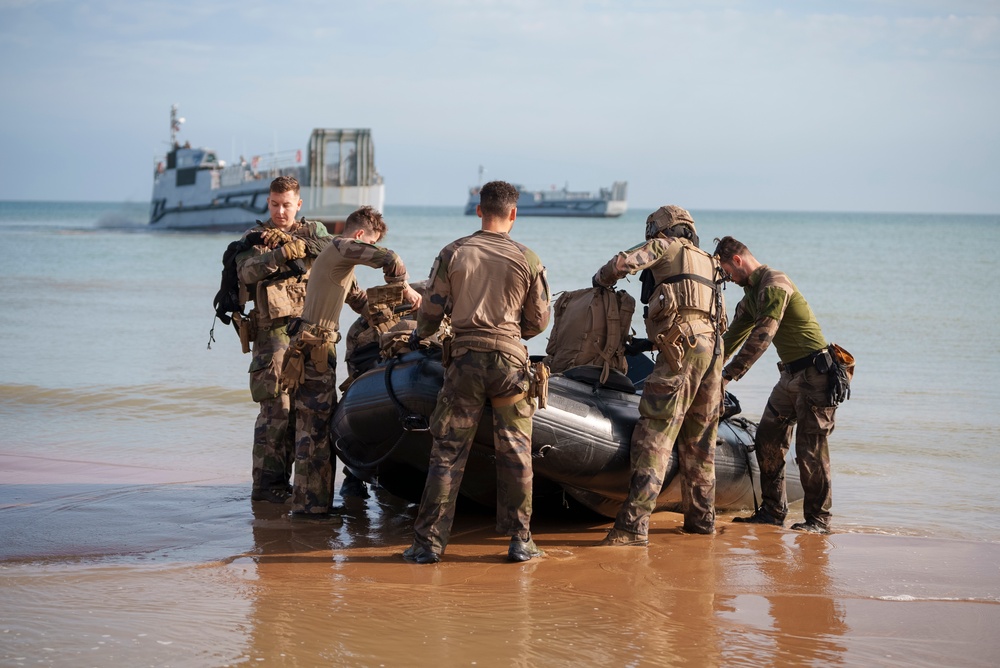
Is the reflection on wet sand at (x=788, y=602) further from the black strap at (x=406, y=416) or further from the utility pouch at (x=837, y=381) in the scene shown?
the black strap at (x=406, y=416)

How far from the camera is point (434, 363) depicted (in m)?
4.99

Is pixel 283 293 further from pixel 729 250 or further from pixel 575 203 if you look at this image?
pixel 575 203

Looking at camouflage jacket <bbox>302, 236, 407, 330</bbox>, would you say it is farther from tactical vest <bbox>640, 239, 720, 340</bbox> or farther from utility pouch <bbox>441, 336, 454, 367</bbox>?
tactical vest <bbox>640, 239, 720, 340</bbox>

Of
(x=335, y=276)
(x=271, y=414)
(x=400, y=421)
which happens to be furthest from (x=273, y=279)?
(x=400, y=421)

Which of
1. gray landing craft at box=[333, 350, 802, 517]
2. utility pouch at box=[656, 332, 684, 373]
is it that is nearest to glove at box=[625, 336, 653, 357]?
gray landing craft at box=[333, 350, 802, 517]

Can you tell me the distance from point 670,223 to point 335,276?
1.66m

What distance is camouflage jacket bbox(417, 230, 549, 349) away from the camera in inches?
182

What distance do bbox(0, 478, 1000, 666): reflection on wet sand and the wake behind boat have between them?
37.2 m

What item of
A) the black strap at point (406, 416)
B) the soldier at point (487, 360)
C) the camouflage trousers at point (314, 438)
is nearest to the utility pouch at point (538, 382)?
the soldier at point (487, 360)

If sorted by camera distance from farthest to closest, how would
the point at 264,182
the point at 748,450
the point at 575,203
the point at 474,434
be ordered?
1. the point at 575,203
2. the point at 264,182
3. the point at 748,450
4. the point at 474,434

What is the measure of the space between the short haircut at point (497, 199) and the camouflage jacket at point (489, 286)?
0.32 ft

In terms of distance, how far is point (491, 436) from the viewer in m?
4.88

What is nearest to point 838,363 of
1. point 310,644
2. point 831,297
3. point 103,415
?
point 310,644

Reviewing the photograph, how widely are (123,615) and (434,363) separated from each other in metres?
1.76
